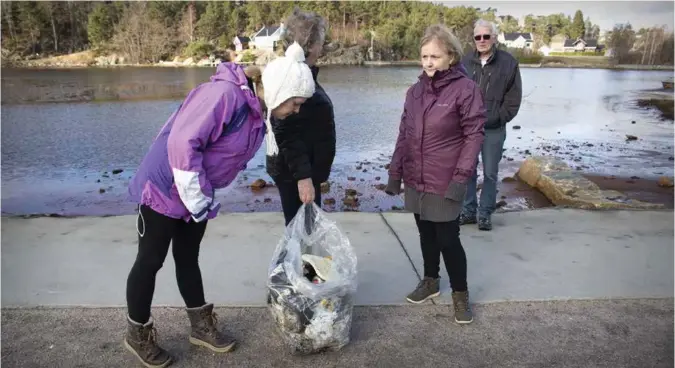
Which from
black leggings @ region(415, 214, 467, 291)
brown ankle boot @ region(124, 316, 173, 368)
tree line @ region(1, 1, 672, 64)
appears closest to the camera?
brown ankle boot @ region(124, 316, 173, 368)

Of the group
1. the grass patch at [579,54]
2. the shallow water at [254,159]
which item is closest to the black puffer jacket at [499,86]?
the shallow water at [254,159]

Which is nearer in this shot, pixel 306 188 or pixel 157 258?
pixel 157 258

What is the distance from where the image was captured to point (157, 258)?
255cm

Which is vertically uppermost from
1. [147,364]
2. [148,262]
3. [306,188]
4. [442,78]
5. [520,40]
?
[442,78]

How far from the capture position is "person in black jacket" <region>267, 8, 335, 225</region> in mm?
2838

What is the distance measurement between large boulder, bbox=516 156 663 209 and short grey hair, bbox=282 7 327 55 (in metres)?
4.31

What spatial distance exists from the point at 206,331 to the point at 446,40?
81.5 inches

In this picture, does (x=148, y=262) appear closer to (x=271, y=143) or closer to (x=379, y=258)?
(x=271, y=143)

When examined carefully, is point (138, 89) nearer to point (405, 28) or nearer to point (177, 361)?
point (177, 361)

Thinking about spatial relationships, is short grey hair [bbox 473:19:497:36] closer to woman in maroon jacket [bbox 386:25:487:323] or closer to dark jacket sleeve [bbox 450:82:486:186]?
woman in maroon jacket [bbox 386:25:487:323]

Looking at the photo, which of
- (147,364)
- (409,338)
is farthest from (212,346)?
(409,338)

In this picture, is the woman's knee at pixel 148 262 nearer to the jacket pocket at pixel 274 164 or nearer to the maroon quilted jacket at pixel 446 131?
the jacket pocket at pixel 274 164

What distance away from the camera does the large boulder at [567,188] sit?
612 centimetres

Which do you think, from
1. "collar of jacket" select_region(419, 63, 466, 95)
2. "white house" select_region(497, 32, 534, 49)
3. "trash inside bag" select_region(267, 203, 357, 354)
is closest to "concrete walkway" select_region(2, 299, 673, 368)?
"trash inside bag" select_region(267, 203, 357, 354)
